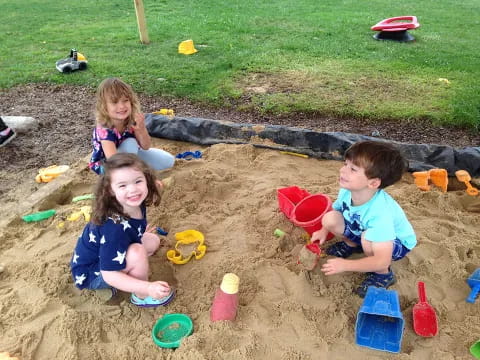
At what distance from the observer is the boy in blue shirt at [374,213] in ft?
6.30

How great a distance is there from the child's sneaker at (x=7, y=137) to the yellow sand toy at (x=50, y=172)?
73 cm

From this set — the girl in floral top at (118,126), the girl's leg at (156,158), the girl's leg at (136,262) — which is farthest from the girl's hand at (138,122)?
the girl's leg at (136,262)

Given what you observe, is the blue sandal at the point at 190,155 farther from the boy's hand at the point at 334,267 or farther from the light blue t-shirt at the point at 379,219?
the boy's hand at the point at 334,267

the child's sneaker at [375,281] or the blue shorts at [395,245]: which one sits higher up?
the blue shorts at [395,245]

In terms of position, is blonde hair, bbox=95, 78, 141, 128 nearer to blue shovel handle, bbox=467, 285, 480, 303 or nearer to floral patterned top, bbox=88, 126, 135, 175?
floral patterned top, bbox=88, 126, 135, 175

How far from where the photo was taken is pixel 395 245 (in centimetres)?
204

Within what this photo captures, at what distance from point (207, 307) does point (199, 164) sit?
1.48 metres

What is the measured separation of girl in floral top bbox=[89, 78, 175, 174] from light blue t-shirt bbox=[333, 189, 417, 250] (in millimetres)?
1527

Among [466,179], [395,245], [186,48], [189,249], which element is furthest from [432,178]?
[186,48]

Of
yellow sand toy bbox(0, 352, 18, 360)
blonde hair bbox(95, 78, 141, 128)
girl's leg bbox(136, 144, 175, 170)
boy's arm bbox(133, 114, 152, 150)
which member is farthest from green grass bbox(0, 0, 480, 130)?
yellow sand toy bbox(0, 352, 18, 360)

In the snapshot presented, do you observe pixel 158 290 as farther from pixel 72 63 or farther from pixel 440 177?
pixel 72 63

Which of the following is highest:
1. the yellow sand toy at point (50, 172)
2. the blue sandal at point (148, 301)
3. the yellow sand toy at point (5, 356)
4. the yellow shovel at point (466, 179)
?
Answer: the yellow sand toy at point (5, 356)

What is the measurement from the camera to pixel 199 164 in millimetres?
3266

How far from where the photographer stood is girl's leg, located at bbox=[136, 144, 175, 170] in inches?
122
